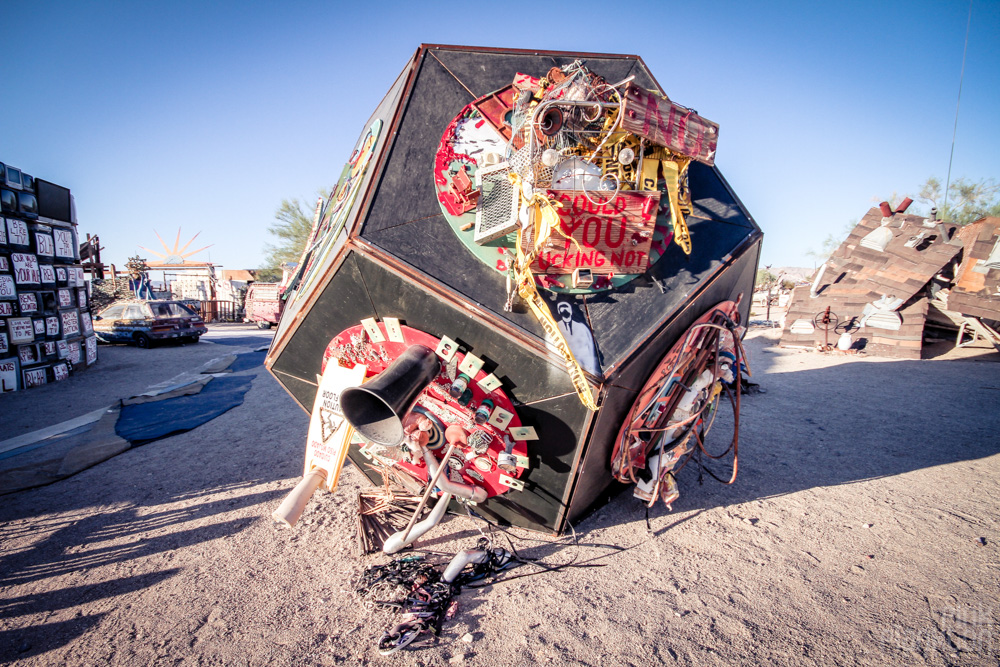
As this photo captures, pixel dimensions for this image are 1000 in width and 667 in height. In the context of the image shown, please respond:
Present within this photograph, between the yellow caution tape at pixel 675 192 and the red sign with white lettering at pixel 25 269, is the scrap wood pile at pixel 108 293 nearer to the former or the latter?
the red sign with white lettering at pixel 25 269

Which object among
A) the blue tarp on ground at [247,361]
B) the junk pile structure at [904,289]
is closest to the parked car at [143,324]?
the blue tarp on ground at [247,361]

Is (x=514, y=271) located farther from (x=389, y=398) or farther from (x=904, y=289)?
(x=904, y=289)

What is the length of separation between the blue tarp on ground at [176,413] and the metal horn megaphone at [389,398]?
250 inches

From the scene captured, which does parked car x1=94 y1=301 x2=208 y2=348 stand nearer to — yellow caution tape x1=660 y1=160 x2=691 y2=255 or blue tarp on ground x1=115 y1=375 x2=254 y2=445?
blue tarp on ground x1=115 y1=375 x2=254 y2=445

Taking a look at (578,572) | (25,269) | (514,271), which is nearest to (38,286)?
(25,269)

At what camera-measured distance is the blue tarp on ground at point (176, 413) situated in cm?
734

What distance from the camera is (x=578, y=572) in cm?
370

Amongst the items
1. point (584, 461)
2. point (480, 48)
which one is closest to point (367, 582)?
point (584, 461)

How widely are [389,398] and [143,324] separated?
66.3 feet

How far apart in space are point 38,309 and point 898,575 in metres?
17.7

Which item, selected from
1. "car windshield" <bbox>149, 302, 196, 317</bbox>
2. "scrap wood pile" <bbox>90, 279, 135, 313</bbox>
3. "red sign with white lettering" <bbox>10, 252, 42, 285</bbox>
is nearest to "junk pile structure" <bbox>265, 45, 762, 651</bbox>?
"red sign with white lettering" <bbox>10, 252, 42, 285</bbox>

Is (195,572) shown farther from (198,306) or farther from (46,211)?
(198,306)

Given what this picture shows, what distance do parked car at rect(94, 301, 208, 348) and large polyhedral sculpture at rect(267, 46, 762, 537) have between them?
1811 cm

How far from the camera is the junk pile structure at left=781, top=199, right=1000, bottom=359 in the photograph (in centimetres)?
1301
